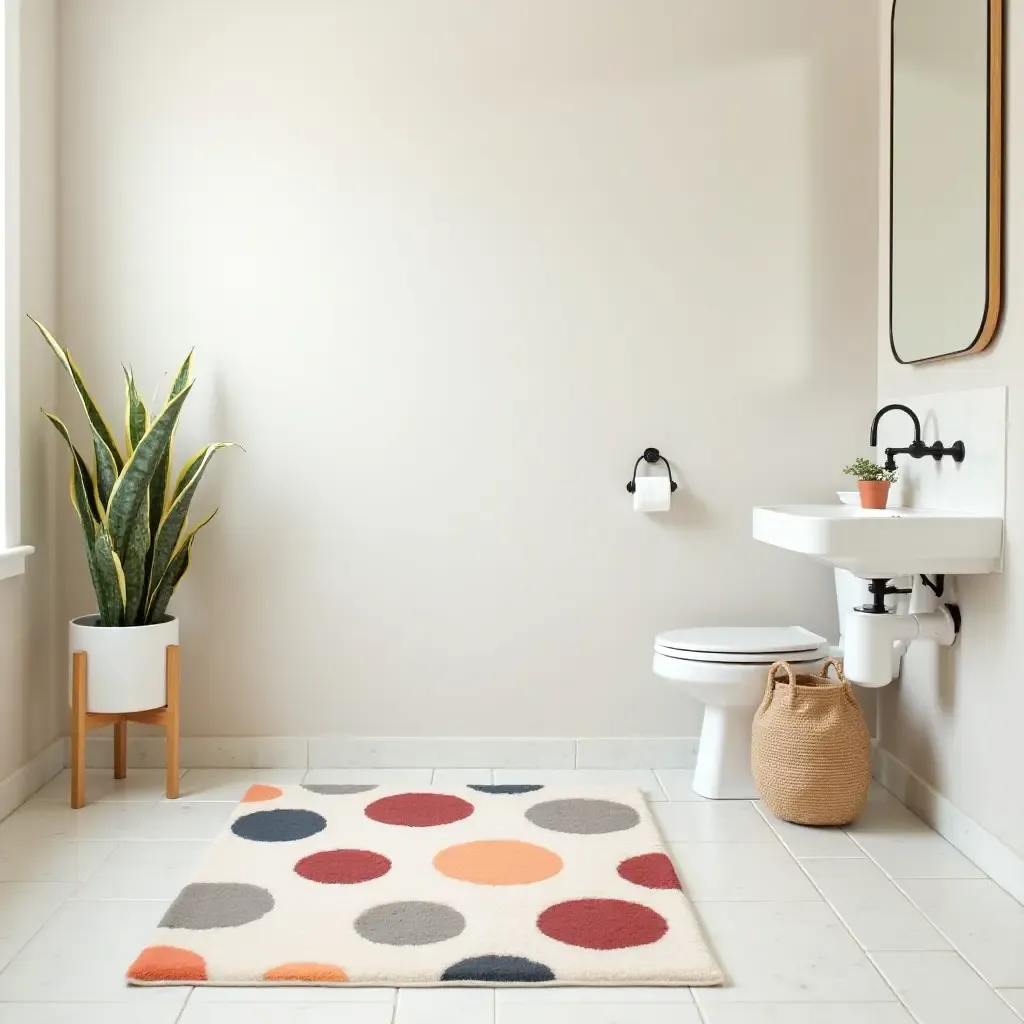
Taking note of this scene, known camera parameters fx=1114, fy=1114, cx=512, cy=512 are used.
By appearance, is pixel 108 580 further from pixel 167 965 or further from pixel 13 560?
pixel 167 965

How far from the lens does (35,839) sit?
2.63 meters

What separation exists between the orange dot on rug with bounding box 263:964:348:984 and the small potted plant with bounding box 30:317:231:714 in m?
1.13

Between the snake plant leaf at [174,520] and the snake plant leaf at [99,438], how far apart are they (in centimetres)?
16

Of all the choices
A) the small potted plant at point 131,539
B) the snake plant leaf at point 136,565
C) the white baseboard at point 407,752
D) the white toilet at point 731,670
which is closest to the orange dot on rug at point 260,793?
the white baseboard at point 407,752

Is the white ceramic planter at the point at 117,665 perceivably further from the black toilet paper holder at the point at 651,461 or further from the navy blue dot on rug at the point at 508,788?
the black toilet paper holder at the point at 651,461

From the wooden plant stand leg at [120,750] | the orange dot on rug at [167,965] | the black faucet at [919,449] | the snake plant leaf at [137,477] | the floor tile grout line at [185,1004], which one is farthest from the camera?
the wooden plant stand leg at [120,750]

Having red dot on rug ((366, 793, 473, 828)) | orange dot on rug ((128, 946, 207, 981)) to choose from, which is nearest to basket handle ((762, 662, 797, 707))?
red dot on rug ((366, 793, 473, 828))

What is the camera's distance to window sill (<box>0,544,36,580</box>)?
273 centimetres

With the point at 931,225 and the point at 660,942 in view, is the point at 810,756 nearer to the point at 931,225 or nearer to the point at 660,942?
the point at 660,942

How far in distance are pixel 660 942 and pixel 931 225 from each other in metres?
1.83

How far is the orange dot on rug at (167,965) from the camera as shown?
76.2 inches

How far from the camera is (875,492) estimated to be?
2.78m

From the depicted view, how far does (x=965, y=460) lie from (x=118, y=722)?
2.25m

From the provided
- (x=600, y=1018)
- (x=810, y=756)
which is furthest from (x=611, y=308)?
(x=600, y=1018)
